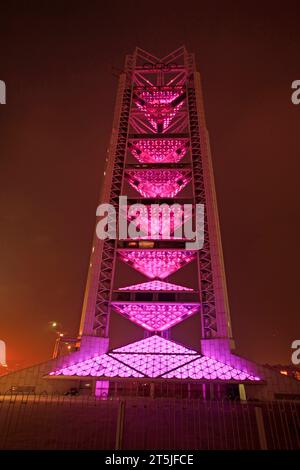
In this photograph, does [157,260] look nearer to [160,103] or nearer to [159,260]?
[159,260]

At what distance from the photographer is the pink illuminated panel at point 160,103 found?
71.4 metres

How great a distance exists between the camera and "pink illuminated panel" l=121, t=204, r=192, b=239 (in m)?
54.8

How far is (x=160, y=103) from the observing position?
7300 cm

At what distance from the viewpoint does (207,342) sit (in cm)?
4156

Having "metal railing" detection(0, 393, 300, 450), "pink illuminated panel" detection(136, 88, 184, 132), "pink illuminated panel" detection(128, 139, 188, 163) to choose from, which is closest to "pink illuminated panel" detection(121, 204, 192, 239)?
"pink illuminated panel" detection(128, 139, 188, 163)

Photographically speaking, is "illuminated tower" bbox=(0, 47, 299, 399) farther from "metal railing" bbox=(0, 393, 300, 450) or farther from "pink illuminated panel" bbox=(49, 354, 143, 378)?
"metal railing" bbox=(0, 393, 300, 450)

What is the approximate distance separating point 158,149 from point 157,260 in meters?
28.3

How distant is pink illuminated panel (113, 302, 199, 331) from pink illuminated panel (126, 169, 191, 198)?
91.6 ft

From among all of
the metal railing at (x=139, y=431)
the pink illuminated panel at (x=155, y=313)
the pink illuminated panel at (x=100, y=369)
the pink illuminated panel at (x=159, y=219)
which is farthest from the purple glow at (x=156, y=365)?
the pink illuminated panel at (x=159, y=219)

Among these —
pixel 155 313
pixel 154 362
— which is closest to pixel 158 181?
pixel 155 313

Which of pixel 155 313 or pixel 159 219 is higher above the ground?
pixel 159 219

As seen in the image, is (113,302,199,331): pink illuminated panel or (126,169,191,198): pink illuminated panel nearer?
(113,302,199,331): pink illuminated panel
